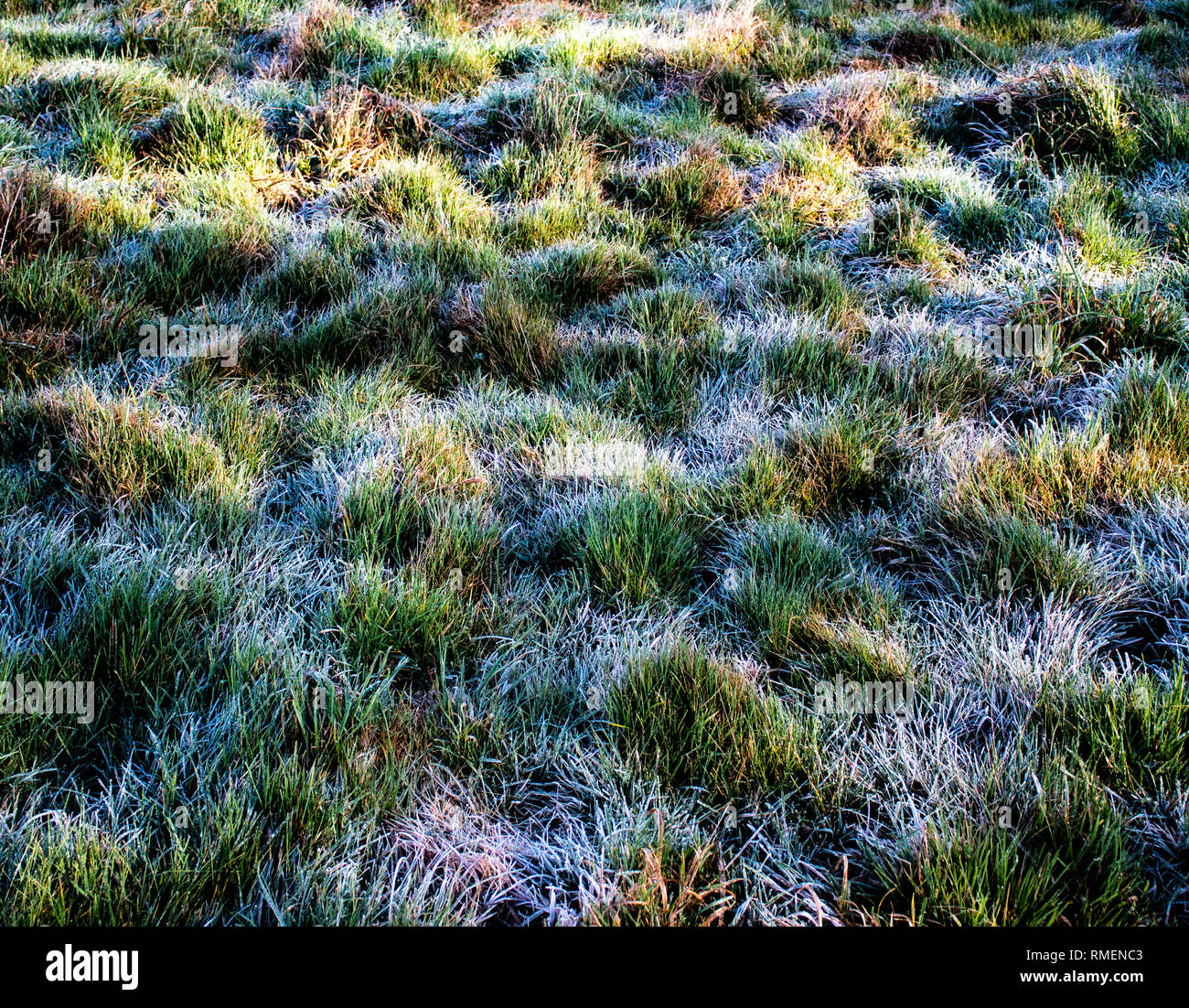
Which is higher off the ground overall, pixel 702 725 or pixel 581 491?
pixel 581 491

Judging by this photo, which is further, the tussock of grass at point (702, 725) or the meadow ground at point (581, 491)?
the tussock of grass at point (702, 725)

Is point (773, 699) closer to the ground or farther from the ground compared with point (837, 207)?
closer to the ground

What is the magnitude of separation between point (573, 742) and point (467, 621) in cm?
54

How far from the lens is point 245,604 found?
2.39 m

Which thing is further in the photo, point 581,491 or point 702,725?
point 581,491

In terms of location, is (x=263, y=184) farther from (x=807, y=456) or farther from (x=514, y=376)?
(x=807, y=456)

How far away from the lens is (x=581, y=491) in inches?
115

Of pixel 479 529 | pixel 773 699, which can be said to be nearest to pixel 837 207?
pixel 479 529

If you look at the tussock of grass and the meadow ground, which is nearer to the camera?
the meadow ground

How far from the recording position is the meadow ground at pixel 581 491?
72.4 inches

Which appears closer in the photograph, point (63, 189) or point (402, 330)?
point (402, 330)

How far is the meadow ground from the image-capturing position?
6.03ft
